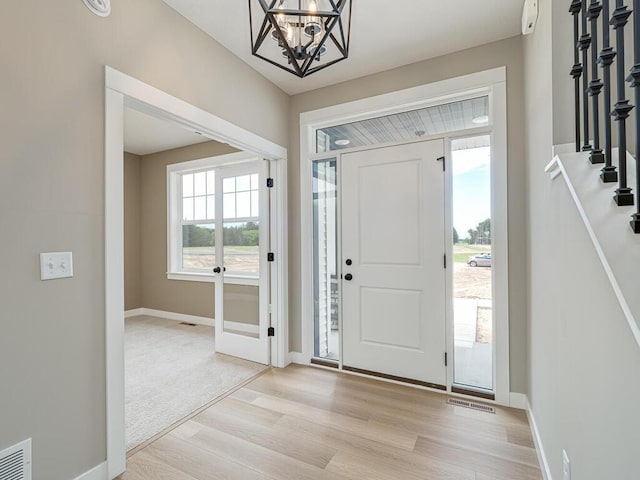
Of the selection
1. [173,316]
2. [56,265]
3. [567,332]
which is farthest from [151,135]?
[567,332]

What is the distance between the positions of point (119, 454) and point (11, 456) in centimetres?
50

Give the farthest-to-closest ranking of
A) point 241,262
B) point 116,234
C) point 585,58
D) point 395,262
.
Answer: point 241,262 → point 395,262 → point 116,234 → point 585,58

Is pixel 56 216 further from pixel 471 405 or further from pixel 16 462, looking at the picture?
pixel 471 405

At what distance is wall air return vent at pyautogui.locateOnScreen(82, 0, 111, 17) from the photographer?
1557 mm

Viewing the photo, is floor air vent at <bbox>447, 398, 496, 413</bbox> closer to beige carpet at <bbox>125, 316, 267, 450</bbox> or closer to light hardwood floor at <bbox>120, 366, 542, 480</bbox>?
light hardwood floor at <bbox>120, 366, 542, 480</bbox>

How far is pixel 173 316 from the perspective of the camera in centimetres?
498

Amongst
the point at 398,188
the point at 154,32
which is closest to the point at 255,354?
the point at 398,188

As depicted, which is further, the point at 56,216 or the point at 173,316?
the point at 173,316

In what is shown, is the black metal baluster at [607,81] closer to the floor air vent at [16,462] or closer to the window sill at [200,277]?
the floor air vent at [16,462]

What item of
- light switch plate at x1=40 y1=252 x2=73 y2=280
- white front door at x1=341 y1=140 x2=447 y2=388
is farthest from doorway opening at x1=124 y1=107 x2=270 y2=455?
light switch plate at x1=40 y1=252 x2=73 y2=280

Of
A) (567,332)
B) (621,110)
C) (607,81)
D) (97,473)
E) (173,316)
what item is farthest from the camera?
(173,316)

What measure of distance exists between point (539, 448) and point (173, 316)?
484cm

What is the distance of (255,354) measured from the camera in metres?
3.20

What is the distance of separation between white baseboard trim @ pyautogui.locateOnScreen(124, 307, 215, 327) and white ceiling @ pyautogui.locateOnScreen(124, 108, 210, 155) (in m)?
2.64
